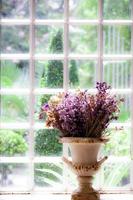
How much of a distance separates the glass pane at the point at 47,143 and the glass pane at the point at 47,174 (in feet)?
0.16

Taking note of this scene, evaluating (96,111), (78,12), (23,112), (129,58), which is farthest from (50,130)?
(78,12)

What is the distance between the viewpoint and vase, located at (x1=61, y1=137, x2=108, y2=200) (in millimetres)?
1825

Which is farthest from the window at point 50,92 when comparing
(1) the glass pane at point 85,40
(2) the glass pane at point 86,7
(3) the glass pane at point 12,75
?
(1) the glass pane at point 85,40

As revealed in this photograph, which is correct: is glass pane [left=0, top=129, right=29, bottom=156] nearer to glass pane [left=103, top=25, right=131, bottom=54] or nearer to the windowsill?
the windowsill

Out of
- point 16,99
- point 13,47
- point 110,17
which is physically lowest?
point 16,99

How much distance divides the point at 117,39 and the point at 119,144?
0.47 metres

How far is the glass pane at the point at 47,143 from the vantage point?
81.7 inches

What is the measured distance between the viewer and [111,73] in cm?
218

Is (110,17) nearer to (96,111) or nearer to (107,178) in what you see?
(96,111)

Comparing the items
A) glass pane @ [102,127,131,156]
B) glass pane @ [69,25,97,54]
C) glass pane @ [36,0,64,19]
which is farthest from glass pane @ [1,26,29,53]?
glass pane @ [102,127,131,156]

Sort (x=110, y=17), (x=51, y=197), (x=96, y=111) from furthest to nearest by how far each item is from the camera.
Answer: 1. (x=110, y=17)
2. (x=51, y=197)
3. (x=96, y=111)

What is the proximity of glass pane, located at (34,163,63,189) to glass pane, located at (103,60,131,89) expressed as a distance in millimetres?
422

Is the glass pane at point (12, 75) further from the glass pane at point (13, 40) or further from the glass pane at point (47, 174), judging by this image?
the glass pane at point (13, 40)

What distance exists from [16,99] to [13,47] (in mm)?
2400
